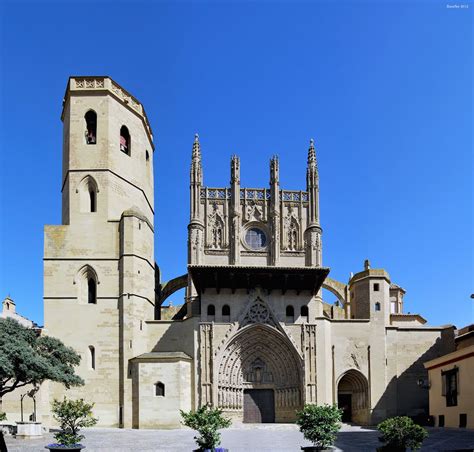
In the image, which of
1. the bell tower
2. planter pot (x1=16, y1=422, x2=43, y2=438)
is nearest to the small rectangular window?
the bell tower

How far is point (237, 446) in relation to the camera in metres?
19.2

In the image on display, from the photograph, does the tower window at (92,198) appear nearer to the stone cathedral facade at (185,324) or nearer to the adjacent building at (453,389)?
the stone cathedral facade at (185,324)

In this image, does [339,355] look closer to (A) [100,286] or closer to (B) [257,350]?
(B) [257,350]

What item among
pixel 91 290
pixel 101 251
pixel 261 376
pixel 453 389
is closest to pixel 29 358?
pixel 91 290

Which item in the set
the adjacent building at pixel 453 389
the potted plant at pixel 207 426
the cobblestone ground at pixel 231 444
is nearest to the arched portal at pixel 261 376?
the adjacent building at pixel 453 389

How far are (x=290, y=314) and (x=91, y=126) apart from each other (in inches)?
621

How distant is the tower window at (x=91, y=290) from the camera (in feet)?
110

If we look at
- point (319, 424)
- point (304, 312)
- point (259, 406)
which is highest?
point (304, 312)

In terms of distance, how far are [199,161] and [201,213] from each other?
3.39 meters

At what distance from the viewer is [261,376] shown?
3434 cm

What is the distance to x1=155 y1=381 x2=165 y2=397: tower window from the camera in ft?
102

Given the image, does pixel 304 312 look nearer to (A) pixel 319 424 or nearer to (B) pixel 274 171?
(B) pixel 274 171

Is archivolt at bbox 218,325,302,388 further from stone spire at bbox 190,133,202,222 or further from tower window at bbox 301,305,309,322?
stone spire at bbox 190,133,202,222

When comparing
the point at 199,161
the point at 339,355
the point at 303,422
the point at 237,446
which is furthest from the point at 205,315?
the point at 303,422
